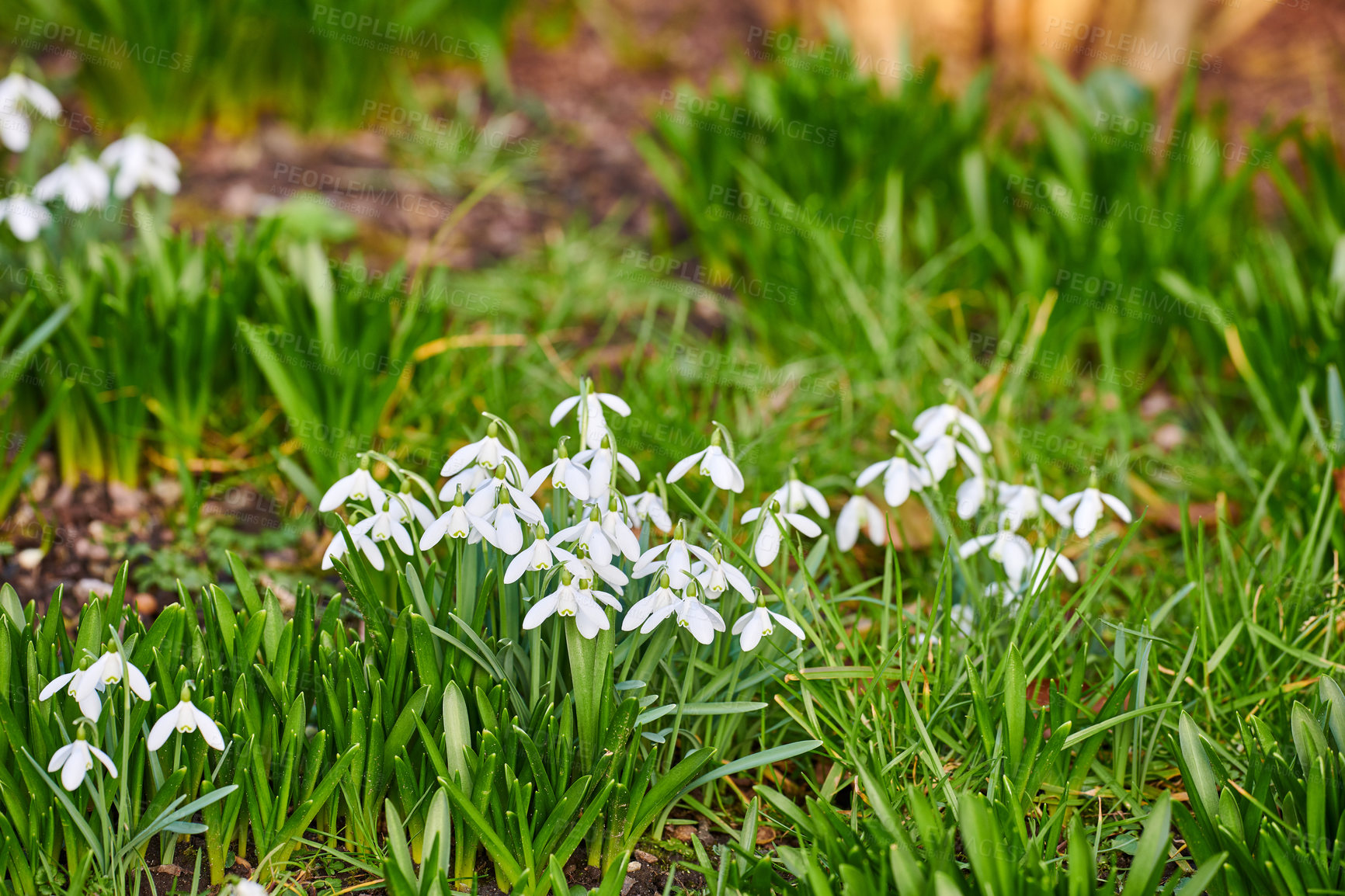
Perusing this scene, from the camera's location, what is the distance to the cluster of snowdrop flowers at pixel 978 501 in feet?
5.96

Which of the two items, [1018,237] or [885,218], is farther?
[885,218]

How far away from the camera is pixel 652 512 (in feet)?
5.57

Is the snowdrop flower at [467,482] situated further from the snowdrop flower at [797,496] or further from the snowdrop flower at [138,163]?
the snowdrop flower at [138,163]

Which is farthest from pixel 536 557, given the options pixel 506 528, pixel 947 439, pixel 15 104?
pixel 15 104

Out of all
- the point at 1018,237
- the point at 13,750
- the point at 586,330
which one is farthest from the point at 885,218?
the point at 13,750

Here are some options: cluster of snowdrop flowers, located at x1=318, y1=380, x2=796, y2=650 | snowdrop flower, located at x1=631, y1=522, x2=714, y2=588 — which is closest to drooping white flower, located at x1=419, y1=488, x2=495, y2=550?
cluster of snowdrop flowers, located at x1=318, y1=380, x2=796, y2=650

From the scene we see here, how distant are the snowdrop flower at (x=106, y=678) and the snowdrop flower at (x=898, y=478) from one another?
116cm

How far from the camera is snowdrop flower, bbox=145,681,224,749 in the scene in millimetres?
1508

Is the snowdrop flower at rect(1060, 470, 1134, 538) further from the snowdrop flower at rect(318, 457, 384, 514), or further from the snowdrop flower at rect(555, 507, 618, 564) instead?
the snowdrop flower at rect(318, 457, 384, 514)

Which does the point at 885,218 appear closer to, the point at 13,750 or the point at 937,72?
the point at 937,72

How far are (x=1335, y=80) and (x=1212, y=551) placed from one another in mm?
3384

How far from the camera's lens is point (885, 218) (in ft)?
10.8

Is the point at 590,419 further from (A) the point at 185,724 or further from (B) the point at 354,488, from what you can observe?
(A) the point at 185,724

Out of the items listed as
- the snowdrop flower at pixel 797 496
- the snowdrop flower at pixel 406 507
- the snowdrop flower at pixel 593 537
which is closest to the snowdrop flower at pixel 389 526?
the snowdrop flower at pixel 406 507
